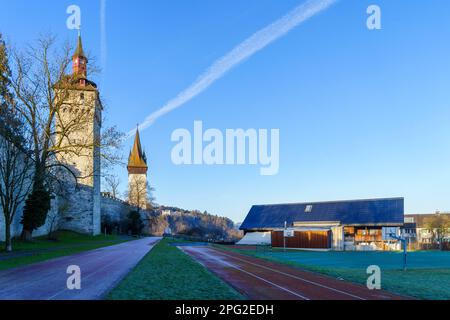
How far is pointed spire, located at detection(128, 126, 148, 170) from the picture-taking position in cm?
9788

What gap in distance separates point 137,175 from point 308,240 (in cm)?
5981

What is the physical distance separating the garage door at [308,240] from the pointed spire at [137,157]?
57453 mm

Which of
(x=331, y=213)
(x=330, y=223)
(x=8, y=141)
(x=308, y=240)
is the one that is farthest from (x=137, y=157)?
(x=8, y=141)

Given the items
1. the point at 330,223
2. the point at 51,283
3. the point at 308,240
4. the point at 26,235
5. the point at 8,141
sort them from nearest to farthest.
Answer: the point at 51,283
the point at 8,141
the point at 26,235
the point at 308,240
the point at 330,223

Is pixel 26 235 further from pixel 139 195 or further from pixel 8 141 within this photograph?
pixel 139 195

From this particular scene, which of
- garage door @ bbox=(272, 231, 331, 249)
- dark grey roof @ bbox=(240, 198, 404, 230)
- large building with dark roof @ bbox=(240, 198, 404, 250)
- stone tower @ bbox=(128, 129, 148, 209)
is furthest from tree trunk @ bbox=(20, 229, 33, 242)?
stone tower @ bbox=(128, 129, 148, 209)

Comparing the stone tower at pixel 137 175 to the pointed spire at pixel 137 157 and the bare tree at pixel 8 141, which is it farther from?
the bare tree at pixel 8 141

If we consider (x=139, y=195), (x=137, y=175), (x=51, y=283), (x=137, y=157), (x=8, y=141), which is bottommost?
(x=51, y=283)

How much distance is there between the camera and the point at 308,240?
46.9 m

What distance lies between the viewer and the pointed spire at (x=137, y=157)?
3853 inches

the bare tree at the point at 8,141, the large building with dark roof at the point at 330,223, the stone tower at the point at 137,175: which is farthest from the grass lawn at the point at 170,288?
the stone tower at the point at 137,175

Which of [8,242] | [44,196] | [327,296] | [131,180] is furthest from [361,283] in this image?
[131,180]

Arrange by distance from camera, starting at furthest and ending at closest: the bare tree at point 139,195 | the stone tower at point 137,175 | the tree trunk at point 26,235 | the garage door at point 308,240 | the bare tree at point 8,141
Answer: the stone tower at point 137,175 < the bare tree at point 139,195 < the garage door at point 308,240 < the tree trunk at point 26,235 < the bare tree at point 8,141
